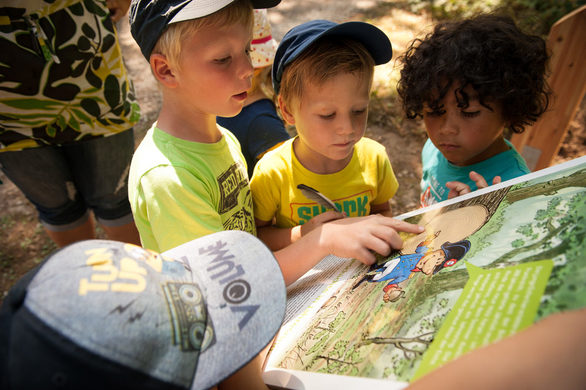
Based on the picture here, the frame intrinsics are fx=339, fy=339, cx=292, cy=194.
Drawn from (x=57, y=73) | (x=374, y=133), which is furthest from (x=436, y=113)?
(x=374, y=133)

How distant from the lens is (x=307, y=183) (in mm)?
1227

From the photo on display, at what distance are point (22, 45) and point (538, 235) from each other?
1645 mm

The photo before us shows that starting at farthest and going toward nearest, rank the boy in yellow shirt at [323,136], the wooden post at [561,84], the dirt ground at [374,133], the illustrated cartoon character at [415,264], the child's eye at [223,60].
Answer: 1. the dirt ground at [374,133]
2. the wooden post at [561,84]
3. the boy in yellow shirt at [323,136]
4. the child's eye at [223,60]
5. the illustrated cartoon character at [415,264]

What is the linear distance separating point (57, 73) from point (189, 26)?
740 mm

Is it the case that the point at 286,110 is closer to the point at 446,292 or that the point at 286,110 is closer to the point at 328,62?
the point at 328,62

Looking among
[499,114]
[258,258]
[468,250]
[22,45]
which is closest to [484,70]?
[499,114]

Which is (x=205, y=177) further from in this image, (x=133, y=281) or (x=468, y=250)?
(x=468, y=250)

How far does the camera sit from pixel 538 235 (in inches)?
24.0

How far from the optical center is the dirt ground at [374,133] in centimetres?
252

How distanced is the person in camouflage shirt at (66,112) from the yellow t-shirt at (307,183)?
77cm

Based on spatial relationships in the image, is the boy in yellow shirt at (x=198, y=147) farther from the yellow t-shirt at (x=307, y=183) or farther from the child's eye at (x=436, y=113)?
the child's eye at (x=436, y=113)

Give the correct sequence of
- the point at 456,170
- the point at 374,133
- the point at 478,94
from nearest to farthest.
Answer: the point at 478,94, the point at 456,170, the point at 374,133

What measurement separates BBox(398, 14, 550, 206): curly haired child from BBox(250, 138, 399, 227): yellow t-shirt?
271 mm

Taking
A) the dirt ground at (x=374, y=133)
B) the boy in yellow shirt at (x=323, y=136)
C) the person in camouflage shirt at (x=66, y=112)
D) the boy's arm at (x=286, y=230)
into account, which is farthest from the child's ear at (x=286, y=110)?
the dirt ground at (x=374, y=133)
